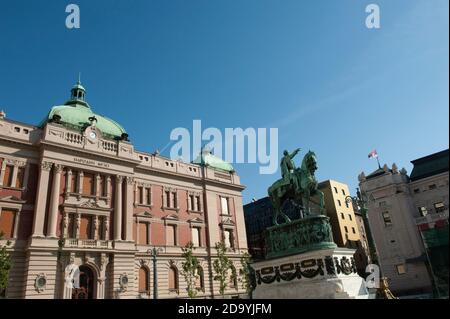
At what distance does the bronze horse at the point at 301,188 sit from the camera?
1575 centimetres

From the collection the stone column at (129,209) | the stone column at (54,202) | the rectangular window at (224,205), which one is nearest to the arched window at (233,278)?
the rectangular window at (224,205)

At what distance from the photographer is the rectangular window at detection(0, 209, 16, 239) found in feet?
89.9

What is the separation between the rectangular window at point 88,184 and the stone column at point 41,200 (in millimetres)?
3444

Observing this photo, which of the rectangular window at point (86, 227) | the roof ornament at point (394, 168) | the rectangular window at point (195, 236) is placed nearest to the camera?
the rectangular window at point (86, 227)

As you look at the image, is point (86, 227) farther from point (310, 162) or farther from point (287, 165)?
point (310, 162)

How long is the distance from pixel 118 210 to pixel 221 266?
507 inches

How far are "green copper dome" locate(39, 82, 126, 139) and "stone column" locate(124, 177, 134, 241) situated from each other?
6.11 metres

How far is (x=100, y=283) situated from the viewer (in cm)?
2989

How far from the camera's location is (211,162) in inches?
1877

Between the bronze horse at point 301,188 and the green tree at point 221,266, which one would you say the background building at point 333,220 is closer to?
the green tree at point 221,266

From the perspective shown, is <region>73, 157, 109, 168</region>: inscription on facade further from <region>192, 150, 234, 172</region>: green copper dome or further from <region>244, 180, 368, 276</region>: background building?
<region>244, 180, 368, 276</region>: background building
